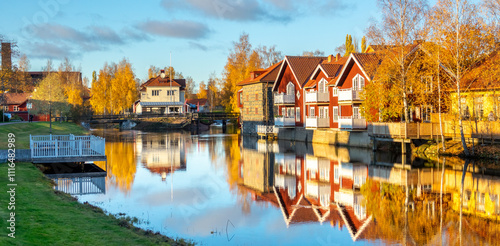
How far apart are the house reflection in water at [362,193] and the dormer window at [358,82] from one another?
9.56 meters

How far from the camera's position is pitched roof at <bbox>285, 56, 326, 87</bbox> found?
57312mm

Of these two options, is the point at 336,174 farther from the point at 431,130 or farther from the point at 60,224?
the point at 60,224

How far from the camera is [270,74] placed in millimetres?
67125

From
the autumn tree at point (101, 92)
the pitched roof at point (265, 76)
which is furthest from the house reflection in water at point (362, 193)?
the autumn tree at point (101, 92)

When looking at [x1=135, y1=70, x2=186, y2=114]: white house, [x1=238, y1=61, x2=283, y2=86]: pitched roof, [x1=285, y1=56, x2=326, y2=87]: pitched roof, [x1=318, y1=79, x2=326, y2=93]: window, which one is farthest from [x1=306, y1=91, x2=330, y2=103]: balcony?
[x1=135, y1=70, x2=186, y2=114]: white house

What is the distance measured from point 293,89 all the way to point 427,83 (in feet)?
70.1

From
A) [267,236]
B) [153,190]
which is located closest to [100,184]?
[153,190]

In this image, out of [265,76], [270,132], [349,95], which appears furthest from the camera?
[265,76]

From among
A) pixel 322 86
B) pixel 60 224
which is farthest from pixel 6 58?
pixel 60 224

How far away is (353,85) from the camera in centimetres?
4628

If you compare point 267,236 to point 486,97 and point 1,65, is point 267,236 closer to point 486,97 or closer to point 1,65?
point 486,97

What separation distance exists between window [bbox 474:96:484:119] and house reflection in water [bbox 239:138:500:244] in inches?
278

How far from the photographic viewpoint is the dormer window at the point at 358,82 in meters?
45.0

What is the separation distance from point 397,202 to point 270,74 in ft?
159
